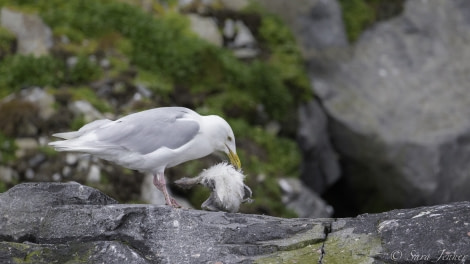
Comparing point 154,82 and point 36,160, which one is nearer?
point 36,160

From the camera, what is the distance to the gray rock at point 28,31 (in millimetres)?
12219

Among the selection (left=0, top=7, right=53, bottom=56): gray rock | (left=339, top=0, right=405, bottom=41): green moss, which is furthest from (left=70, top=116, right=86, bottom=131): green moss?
(left=339, top=0, right=405, bottom=41): green moss

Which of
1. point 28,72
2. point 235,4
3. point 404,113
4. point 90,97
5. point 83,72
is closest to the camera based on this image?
point 90,97

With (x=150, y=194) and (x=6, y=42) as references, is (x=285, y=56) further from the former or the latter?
(x=6, y=42)

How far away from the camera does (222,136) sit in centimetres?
744

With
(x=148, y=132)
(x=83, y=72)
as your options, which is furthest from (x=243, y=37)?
(x=148, y=132)

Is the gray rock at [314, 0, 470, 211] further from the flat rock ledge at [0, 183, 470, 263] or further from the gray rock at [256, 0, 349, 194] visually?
the flat rock ledge at [0, 183, 470, 263]

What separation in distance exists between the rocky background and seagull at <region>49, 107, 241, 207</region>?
331 centimetres

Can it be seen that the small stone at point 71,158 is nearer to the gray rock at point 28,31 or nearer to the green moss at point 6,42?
the gray rock at point 28,31

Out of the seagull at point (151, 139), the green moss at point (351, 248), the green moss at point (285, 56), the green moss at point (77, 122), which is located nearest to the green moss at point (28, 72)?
the green moss at point (77, 122)

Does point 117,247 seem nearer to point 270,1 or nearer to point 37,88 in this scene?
point 37,88

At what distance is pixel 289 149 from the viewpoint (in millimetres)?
12469

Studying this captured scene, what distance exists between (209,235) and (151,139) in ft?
4.80

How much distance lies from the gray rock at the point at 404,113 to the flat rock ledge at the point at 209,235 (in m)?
7.22
